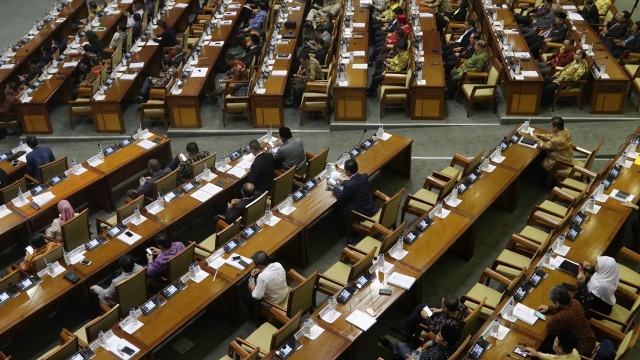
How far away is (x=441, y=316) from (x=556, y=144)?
12.4ft

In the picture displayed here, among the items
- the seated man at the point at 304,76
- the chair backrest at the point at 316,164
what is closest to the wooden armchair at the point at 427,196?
the chair backrest at the point at 316,164

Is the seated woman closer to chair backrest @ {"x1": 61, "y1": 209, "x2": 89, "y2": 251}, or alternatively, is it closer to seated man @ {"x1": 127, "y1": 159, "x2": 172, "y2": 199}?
chair backrest @ {"x1": 61, "y1": 209, "x2": 89, "y2": 251}

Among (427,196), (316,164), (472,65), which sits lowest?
(427,196)

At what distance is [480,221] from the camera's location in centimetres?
938

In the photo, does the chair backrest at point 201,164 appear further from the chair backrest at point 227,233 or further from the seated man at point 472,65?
the seated man at point 472,65

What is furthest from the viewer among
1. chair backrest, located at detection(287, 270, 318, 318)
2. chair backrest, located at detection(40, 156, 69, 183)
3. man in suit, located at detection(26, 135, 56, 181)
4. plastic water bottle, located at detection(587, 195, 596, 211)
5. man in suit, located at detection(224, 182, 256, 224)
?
man in suit, located at detection(26, 135, 56, 181)

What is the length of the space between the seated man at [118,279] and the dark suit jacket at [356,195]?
2.66 m

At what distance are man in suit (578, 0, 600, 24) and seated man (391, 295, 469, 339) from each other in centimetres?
915

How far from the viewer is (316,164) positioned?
9.66 m

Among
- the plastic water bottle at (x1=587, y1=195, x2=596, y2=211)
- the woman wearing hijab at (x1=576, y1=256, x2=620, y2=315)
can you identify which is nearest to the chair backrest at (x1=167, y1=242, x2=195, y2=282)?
the woman wearing hijab at (x1=576, y1=256, x2=620, y2=315)

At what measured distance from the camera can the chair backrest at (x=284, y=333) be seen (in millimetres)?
6404

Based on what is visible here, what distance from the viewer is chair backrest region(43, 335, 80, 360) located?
6352 millimetres

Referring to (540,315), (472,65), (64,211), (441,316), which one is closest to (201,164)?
(64,211)

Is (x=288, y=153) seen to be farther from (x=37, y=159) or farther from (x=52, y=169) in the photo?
(x=37, y=159)
